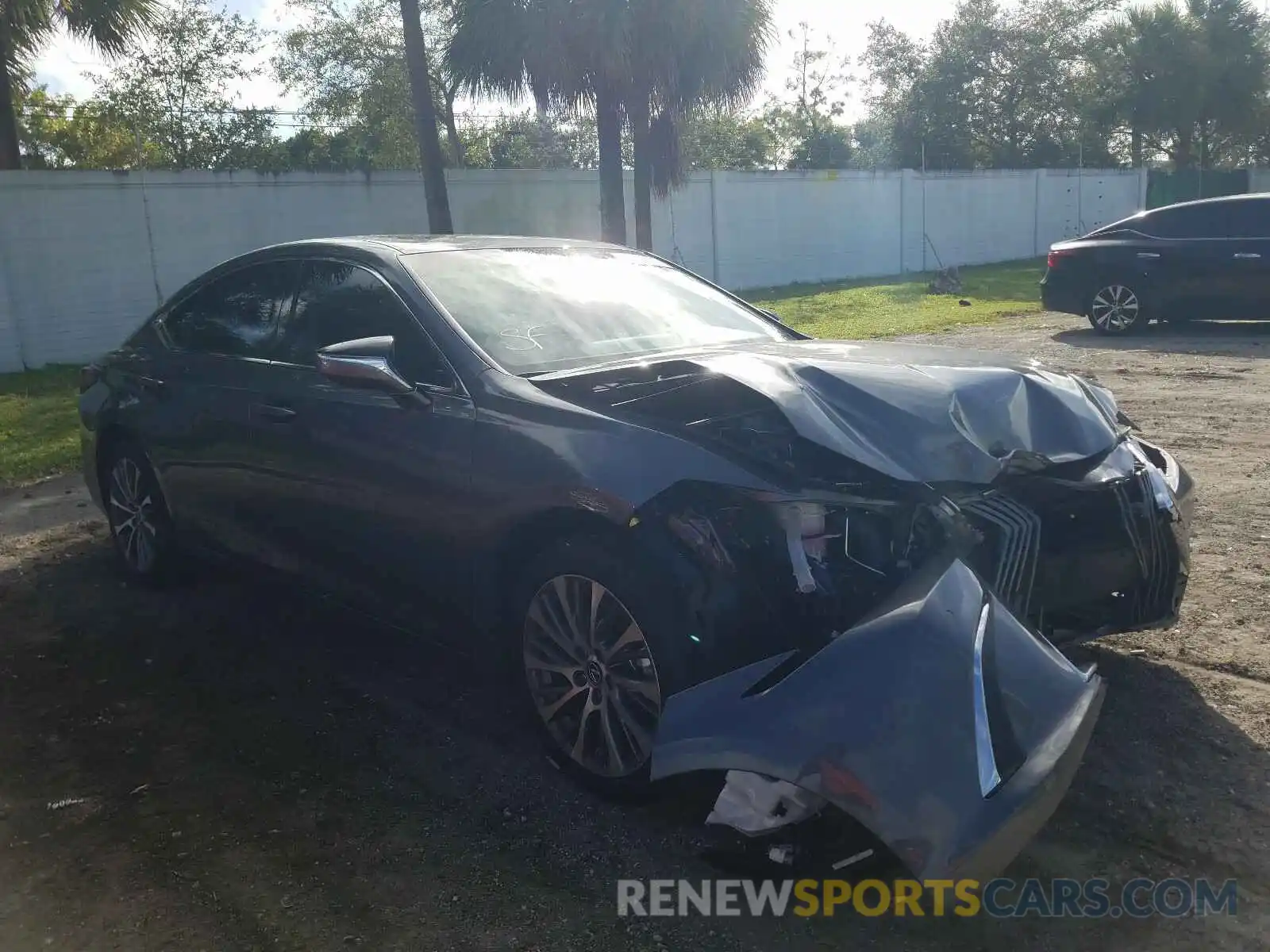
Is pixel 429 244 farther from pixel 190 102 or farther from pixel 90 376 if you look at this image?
pixel 190 102

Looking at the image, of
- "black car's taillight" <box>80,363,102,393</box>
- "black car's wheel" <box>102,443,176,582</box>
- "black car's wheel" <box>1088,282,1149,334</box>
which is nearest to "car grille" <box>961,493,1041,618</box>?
"black car's wheel" <box>102,443,176,582</box>

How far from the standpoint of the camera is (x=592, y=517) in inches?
133

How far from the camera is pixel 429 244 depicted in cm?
473

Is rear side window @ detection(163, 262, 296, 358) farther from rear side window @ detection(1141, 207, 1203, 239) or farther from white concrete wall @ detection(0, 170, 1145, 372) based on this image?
rear side window @ detection(1141, 207, 1203, 239)

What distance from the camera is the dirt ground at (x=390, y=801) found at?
9.53 feet

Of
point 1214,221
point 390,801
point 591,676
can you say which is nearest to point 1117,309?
point 1214,221

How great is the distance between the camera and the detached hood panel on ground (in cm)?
329

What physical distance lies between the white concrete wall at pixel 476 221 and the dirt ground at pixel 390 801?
435 inches

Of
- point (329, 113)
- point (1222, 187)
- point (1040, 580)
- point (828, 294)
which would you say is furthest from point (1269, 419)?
point (329, 113)

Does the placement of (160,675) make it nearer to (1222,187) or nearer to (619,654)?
(619,654)

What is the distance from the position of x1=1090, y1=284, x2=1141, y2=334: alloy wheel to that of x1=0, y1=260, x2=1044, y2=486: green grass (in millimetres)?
2033

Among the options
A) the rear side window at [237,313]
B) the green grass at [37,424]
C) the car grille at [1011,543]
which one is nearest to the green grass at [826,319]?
the green grass at [37,424]

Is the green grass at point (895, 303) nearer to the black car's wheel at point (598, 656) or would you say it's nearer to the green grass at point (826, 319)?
the green grass at point (826, 319)

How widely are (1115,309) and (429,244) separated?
11.1m
